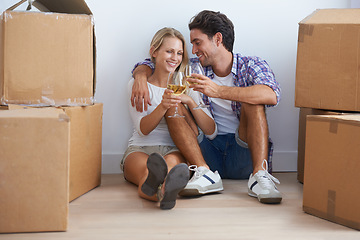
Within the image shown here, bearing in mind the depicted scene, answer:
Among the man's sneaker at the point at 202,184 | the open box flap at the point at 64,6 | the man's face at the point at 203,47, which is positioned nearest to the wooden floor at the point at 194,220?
the man's sneaker at the point at 202,184

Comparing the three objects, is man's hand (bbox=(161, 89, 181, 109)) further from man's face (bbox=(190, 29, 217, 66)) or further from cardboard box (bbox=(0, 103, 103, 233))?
cardboard box (bbox=(0, 103, 103, 233))

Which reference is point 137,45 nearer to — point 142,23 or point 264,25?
point 142,23

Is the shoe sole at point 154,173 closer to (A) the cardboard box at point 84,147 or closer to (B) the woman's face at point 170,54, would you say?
(A) the cardboard box at point 84,147

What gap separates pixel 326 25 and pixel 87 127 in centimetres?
117

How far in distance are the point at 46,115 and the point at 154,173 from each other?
1.66 ft

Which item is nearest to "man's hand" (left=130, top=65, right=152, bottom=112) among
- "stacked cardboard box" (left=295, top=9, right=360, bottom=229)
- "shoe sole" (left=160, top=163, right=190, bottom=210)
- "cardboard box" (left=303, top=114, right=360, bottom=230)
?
"shoe sole" (left=160, top=163, right=190, bottom=210)

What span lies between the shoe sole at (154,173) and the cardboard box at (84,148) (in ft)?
1.02

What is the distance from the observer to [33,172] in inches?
61.1

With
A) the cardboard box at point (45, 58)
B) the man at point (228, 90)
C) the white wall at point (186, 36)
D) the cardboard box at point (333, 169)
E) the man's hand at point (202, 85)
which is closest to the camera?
the cardboard box at point (333, 169)

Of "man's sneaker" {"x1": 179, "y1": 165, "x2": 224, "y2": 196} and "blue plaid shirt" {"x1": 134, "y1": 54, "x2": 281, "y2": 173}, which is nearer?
"man's sneaker" {"x1": 179, "y1": 165, "x2": 224, "y2": 196}

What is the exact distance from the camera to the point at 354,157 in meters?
1.65

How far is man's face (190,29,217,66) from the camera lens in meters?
2.44

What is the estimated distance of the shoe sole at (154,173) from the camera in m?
1.84

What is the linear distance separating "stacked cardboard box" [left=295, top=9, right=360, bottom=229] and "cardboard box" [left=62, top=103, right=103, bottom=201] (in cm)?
95
